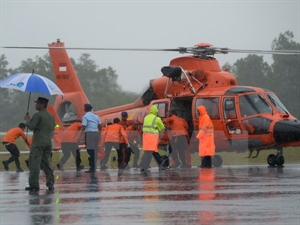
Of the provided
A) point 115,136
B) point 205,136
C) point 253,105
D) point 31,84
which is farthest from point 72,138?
point 31,84

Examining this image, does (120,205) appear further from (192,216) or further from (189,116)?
(189,116)

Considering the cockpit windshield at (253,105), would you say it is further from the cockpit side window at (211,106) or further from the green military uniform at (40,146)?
→ the green military uniform at (40,146)

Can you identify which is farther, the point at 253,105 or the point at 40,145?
the point at 253,105

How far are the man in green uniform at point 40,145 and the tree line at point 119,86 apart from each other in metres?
36.8

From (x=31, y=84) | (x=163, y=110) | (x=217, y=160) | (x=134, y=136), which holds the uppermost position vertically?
(x=31, y=84)

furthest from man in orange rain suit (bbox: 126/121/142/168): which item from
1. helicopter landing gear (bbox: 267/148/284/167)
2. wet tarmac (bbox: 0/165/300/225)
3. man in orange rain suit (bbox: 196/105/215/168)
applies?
wet tarmac (bbox: 0/165/300/225)

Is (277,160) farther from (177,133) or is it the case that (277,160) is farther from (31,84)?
(31,84)

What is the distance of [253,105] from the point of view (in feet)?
78.2

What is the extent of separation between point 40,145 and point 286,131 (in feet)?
29.2

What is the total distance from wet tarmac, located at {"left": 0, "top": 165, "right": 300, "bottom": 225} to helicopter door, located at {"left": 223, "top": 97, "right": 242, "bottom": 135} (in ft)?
15.0

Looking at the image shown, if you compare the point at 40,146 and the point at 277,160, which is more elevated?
the point at 40,146

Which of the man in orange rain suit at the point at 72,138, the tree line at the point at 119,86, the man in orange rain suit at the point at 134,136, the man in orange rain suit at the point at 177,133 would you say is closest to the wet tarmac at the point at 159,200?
the man in orange rain suit at the point at 177,133

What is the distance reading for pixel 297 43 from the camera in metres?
63.0

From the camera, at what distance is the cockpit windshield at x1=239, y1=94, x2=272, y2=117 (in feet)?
77.8
